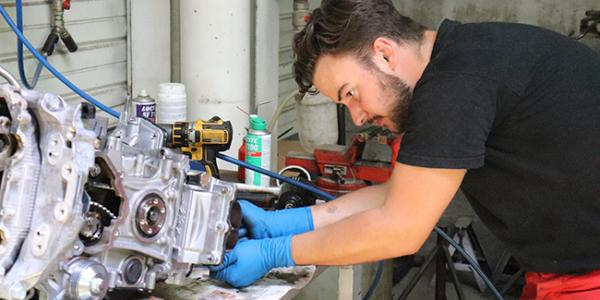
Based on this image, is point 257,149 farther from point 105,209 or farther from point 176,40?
point 105,209

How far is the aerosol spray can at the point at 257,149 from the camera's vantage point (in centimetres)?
210

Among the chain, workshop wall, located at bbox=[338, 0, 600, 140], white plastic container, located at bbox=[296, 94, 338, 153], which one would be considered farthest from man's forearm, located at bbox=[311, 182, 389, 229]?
workshop wall, located at bbox=[338, 0, 600, 140]

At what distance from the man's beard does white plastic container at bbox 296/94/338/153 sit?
0.94 metres

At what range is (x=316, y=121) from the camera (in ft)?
8.31

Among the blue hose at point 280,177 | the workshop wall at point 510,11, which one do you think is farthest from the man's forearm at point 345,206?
the workshop wall at point 510,11

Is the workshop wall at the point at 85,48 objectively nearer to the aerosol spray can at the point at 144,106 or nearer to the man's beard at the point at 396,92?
the aerosol spray can at the point at 144,106

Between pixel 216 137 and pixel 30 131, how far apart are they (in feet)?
2.54

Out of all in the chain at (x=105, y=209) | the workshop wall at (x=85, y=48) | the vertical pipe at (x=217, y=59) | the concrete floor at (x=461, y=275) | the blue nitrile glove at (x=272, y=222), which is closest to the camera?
the chain at (x=105, y=209)

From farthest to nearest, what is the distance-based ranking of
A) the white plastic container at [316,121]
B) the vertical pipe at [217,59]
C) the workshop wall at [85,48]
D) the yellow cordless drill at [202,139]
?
the white plastic container at [316,121]
the vertical pipe at [217,59]
the workshop wall at [85,48]
the yellow cordless drill at [202,139]

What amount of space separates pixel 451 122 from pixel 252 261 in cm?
47

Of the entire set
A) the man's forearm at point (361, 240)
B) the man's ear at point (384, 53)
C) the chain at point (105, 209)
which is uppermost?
the man's ear at point (384, 53)

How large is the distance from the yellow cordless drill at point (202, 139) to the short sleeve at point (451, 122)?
67 cm

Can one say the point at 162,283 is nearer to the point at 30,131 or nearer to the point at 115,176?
the point at 115,176

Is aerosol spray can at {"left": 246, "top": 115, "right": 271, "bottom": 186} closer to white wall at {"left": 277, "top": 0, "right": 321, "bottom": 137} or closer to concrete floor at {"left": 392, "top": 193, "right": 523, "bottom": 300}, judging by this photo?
white wall at {"left": 277, "top": 0, "right": 321, "bottom": 137}
